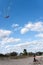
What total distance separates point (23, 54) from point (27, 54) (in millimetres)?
2067

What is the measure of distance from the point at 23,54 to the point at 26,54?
5.05 ft

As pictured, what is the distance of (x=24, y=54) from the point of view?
11494cm

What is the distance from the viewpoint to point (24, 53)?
381ft

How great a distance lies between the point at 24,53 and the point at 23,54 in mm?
1863

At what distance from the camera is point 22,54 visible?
115 metres

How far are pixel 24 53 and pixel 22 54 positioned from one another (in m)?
1.36

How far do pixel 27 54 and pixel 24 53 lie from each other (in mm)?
2211

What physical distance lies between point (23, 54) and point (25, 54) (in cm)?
111

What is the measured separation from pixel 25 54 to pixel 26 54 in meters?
0.68

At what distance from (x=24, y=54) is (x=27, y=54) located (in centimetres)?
162

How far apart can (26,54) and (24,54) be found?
1.23 meters

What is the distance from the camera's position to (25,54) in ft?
373

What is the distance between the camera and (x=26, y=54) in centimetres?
11425

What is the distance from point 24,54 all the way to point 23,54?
866 millimetres
